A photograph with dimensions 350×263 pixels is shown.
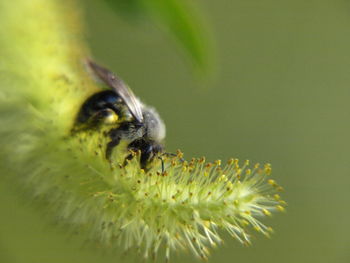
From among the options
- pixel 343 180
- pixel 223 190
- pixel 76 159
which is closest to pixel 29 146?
pixel 76 159

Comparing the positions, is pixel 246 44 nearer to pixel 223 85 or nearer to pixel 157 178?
pixel 223 85

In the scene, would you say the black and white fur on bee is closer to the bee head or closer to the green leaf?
the bee head

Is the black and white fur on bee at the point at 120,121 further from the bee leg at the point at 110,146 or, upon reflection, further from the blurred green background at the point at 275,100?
the blurred green background at the point at 275,100

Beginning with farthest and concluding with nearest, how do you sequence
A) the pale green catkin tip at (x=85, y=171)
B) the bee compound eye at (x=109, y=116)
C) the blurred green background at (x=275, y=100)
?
the blurred green background at (x=275, y=100), the bee compound eye at (x=109, y=116), the pale green catkin tip at (x=85, y=171)

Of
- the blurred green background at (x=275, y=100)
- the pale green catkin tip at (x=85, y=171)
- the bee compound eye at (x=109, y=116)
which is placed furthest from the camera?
the blurred green background at (x=275, y=100)

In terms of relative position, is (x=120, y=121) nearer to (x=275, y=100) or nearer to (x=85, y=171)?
(x=85, y=171)

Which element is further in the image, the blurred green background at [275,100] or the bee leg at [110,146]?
the blurred green background at [275,100]

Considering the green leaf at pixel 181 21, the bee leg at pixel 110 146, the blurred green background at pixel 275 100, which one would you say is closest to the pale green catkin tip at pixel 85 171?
the bee leg at pixel 110 146
